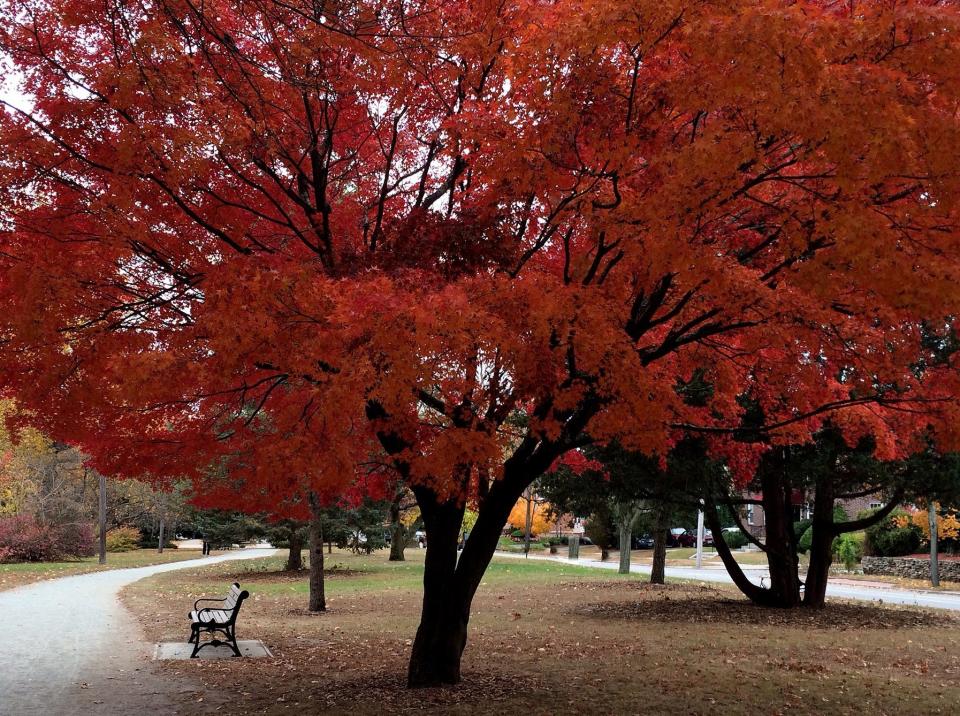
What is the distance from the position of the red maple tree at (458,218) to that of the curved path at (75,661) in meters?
2.46

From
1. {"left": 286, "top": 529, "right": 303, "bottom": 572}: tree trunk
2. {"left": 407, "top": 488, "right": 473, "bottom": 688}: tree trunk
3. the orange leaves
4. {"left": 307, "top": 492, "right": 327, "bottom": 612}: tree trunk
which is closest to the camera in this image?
the orange leaves

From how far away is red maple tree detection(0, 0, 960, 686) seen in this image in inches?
239

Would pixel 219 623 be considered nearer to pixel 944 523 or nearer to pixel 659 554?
pixel 659 554

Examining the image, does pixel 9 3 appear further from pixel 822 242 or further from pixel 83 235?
pixel 822 242

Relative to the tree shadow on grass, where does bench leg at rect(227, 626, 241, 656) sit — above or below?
above

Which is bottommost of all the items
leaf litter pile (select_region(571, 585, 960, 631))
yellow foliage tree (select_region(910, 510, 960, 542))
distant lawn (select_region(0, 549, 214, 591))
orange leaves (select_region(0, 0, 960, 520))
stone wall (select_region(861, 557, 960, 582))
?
distant lawn (select_region(0, 549, 214, 591))

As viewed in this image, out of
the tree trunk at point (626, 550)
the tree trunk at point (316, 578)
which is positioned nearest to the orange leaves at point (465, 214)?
the tree trunk at point (316, 578)

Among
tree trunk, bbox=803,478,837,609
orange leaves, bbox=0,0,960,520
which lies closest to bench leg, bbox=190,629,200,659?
orange leaves, bbox=0,0,960,520

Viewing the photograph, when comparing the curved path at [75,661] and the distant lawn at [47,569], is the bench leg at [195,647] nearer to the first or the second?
the curved path at [75,661]

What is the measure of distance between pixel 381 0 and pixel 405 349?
110 inches

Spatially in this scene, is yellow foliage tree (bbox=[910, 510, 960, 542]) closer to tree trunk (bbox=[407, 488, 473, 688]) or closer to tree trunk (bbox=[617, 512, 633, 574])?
tree trunk (bbox=[617, 512, 633, 574])

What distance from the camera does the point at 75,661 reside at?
37.2ft

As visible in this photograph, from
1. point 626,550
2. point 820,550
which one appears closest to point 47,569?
point 626,550

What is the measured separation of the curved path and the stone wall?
1107 inches
